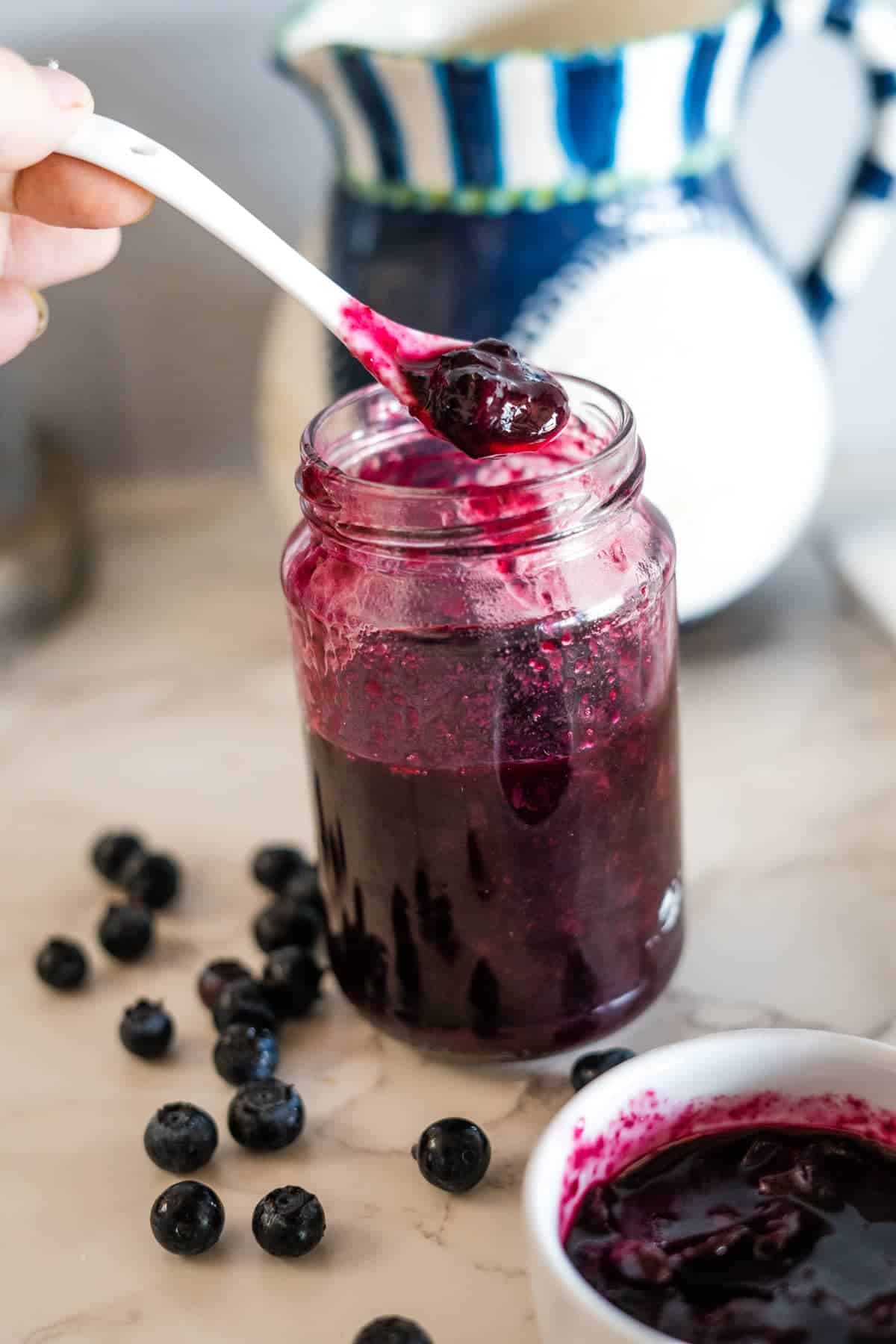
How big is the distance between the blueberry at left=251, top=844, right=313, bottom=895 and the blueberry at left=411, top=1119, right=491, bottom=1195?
253 millimetres

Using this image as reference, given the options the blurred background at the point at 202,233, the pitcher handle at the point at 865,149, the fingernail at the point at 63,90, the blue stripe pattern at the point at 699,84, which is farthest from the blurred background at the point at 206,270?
the fingernail at the point at 63,90

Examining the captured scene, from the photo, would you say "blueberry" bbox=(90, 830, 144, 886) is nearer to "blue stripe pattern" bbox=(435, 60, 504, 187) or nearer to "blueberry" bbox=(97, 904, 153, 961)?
"blueberry" bbox=(97, 904, 153, 961)

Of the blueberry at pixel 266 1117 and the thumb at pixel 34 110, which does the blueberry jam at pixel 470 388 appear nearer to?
the thumb at pixel 34 110

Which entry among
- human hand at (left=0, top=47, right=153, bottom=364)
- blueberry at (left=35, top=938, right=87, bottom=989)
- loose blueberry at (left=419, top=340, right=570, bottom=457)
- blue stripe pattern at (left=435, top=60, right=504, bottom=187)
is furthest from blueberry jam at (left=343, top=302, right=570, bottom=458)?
blueberry at (left=35, top=938, right=87, bottom=989)

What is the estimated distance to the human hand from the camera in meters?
0.62

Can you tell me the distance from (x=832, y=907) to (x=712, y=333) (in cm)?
37

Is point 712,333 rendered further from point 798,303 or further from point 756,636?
point 756,636

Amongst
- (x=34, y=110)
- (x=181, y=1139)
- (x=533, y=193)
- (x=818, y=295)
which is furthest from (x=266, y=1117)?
(x=818, y=295)

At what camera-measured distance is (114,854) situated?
98 centimetres

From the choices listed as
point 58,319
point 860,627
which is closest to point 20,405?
point 58,319

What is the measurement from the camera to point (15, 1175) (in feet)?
2.54

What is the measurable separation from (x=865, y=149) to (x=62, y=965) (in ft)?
2.41

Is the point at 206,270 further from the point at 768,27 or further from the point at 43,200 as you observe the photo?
the point at 43,200

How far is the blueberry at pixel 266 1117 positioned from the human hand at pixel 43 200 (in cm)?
38
